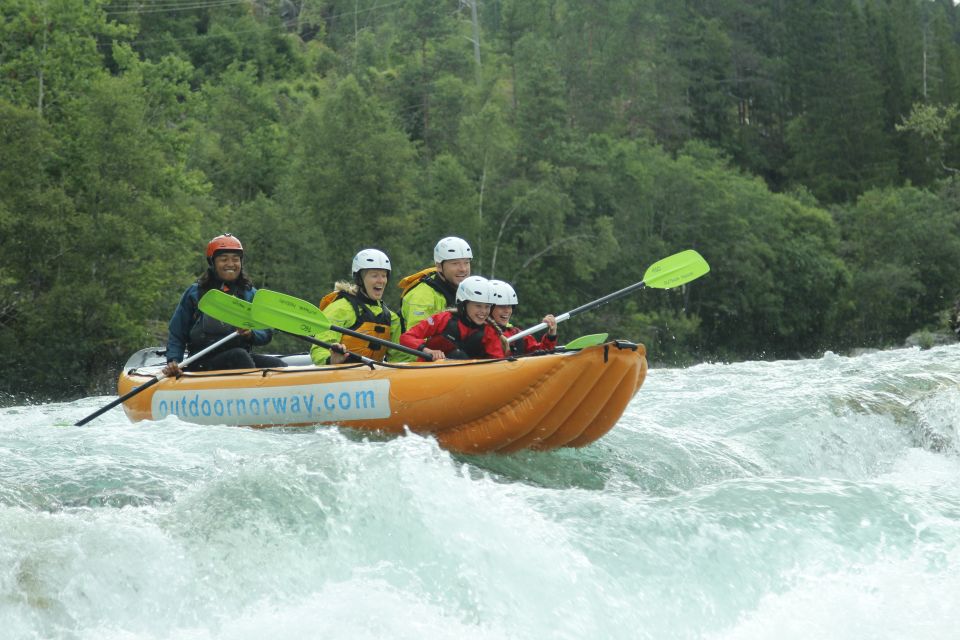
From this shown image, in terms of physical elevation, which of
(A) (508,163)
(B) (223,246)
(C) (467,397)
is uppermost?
(B) (223,246)

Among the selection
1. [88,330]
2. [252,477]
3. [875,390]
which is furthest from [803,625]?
[88,330]

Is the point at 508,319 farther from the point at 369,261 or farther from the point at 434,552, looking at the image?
the point at 434,552

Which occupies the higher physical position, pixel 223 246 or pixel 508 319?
pixel 223 246

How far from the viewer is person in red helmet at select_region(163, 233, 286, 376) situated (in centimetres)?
811

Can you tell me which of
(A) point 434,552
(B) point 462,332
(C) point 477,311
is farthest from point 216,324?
(A) point 434,552

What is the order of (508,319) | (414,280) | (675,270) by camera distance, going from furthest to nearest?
(675,270) → (414,280) → (508,319)

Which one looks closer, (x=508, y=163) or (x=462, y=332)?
(x=462, y=332)

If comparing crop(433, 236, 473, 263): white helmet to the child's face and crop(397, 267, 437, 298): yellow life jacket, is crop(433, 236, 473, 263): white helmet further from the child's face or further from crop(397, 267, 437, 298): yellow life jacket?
the child's face

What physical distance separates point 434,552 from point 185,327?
4060 mm

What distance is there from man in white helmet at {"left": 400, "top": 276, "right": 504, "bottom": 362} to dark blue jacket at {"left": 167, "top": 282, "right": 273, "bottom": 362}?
4.46 ft

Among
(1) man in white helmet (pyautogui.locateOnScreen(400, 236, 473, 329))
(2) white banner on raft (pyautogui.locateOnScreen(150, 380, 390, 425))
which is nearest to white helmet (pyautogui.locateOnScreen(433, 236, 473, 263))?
(1) man in white helmet (pyautogui.locateOnScreen(400, 236, 473, 329))

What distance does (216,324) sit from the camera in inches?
326

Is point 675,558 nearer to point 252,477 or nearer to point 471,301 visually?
point 252,477

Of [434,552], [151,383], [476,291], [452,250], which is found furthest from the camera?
[452,250]
